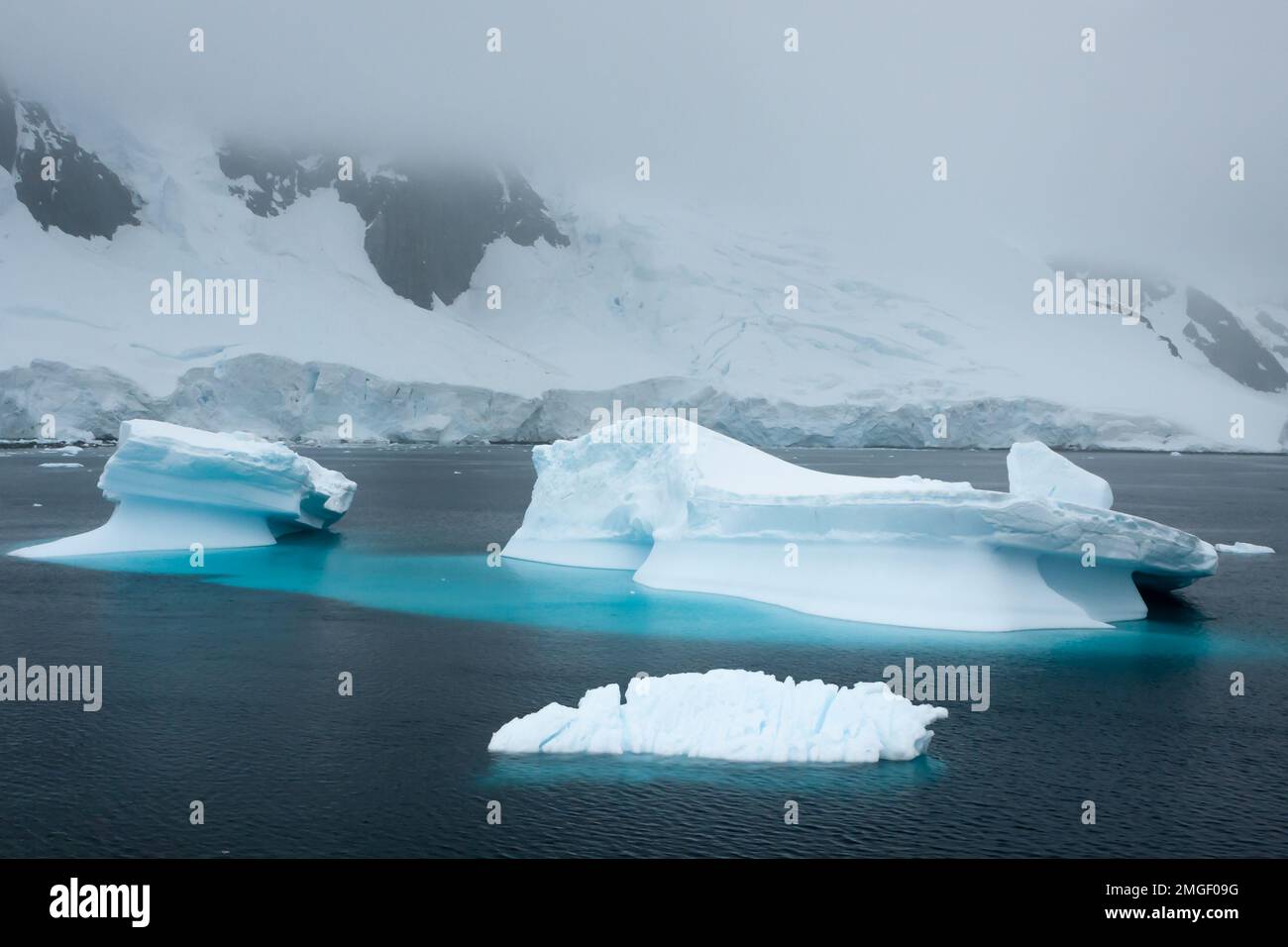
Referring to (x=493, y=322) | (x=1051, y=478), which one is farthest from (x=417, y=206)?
(x=1051, y=478)

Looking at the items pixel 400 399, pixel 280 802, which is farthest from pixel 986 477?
pixel 280 802

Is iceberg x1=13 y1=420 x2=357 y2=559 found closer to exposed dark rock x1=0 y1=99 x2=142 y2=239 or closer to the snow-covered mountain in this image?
the snow-covered mountain

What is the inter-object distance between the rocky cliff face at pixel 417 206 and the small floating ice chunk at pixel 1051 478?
92.3 m

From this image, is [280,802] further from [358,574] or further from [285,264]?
[285,264]

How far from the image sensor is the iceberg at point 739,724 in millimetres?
10312

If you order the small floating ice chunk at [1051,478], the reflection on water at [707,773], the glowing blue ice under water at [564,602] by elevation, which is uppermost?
the small floating ice chunk at [1051,478]

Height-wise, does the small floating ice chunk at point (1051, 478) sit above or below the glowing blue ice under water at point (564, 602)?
above

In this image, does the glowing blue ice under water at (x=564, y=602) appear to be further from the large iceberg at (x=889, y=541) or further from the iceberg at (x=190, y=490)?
the iceberg at (x=190, y=490)

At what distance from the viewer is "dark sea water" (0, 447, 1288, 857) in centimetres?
839

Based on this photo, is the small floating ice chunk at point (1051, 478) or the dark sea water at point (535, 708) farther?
the small floating ice chunk at point (1051, 478)

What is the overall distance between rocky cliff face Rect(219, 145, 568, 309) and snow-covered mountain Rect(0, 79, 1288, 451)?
0.93 feet

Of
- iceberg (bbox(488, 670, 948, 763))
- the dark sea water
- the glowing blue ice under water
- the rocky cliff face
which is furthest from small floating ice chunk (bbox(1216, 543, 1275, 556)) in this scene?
the rocky cliff face

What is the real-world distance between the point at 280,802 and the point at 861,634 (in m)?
9.14

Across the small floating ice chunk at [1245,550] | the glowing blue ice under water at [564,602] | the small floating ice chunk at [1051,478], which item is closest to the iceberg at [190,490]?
the glowing blue ice under water at [564,602]
